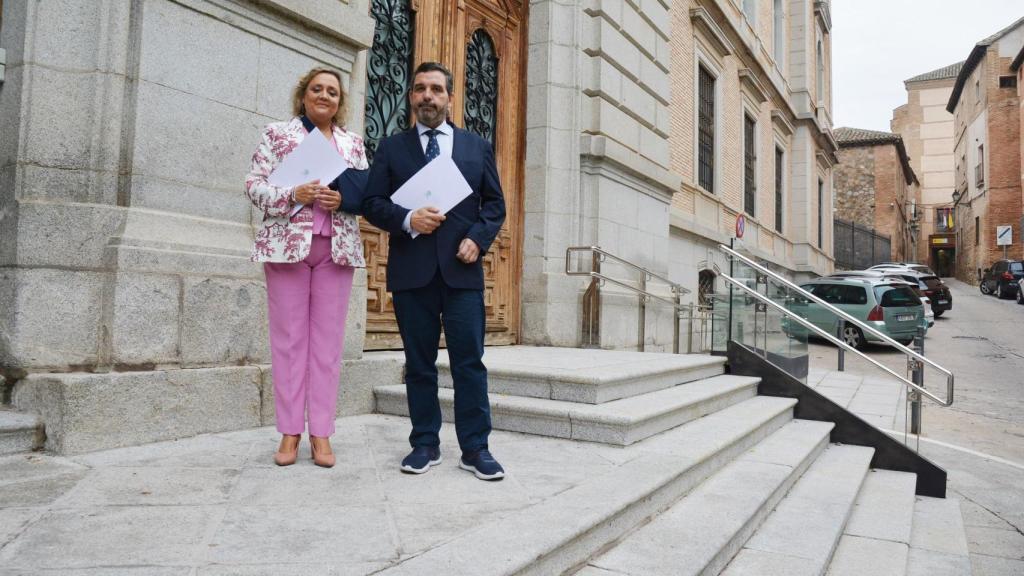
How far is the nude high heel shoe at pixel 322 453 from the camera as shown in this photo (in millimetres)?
3703

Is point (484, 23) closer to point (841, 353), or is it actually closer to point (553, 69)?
point (553, 69)

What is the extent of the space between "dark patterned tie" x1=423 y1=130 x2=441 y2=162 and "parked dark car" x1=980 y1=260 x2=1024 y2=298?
34.9m

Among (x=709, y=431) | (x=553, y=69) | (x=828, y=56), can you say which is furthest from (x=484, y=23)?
(x=828, y=56)

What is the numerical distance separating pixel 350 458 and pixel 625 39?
7.48 metres

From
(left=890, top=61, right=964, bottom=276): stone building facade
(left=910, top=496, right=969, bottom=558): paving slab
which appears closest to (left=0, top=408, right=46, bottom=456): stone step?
(left=910, top=496, right=969, bottom=558): paving slab

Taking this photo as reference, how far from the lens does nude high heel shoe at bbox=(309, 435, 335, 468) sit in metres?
3.70

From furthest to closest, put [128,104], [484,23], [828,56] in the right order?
1. [828,56]
2. [484,23]
3. [128,104]

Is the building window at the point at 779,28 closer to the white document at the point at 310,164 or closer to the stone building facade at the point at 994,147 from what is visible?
the white document at the point at 310,164

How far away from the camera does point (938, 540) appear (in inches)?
180

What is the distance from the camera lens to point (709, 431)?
16.6ft

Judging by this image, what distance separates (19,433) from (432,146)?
2.58m

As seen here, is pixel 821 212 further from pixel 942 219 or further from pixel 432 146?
pixel 942 219

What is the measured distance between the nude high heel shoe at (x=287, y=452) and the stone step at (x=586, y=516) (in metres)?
1.32

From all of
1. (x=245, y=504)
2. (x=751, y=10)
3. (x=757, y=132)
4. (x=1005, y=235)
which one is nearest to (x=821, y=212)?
(x=757, y=132)
